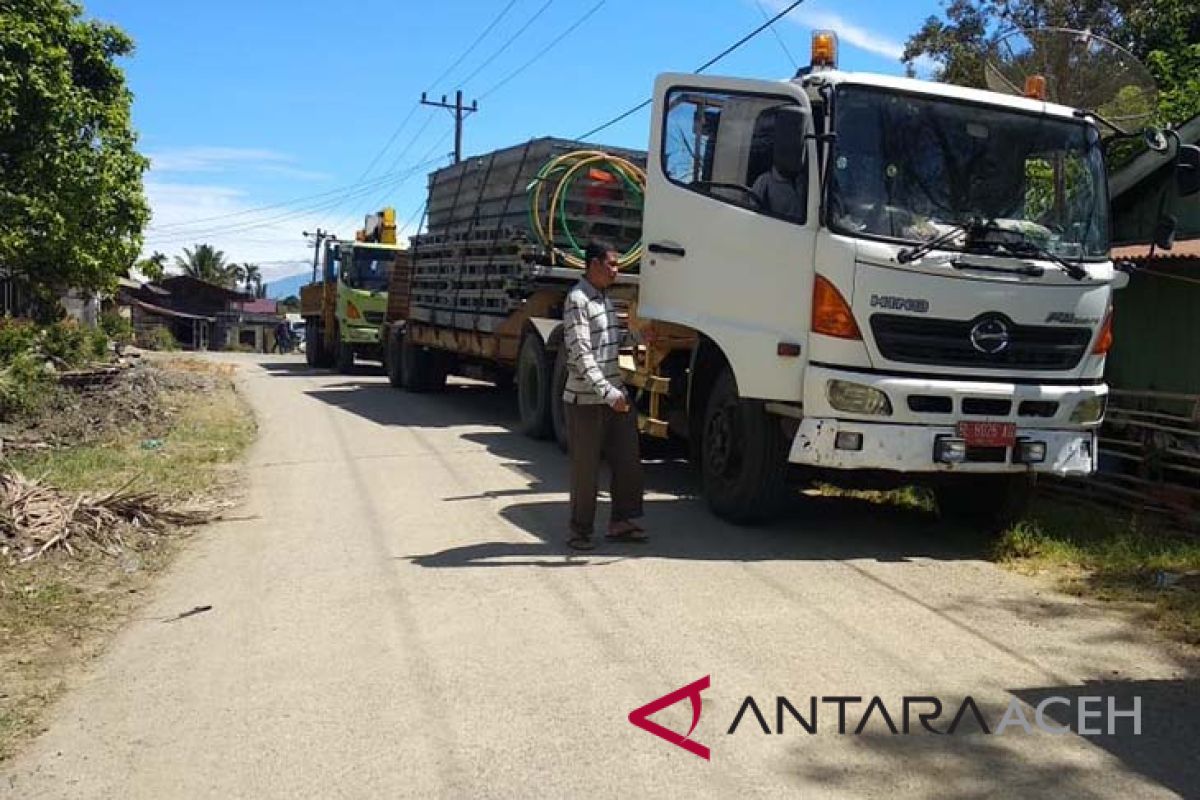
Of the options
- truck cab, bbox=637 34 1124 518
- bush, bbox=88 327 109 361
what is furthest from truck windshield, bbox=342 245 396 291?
truck cab, bbox=637 34 1124 518

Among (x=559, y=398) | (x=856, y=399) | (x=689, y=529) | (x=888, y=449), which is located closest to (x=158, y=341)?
(x=559, y=398)

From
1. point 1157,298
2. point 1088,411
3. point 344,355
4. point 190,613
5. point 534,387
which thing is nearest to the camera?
point 190,613

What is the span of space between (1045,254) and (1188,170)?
1.04 m

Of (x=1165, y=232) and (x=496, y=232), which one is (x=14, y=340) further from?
(x=1165, y=232)

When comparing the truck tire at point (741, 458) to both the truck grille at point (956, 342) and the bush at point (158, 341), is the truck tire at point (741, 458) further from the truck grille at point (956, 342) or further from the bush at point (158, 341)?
the bush at point (158, 341)

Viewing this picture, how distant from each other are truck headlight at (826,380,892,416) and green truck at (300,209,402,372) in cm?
1606

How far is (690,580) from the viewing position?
6.00 m

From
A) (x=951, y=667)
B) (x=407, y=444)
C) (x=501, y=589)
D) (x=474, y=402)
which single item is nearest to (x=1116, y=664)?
(x=951, y=667)

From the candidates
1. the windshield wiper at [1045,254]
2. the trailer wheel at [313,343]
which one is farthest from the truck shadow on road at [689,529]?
the trailer wheel at [313,343]

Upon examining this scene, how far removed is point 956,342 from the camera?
20.5 feet

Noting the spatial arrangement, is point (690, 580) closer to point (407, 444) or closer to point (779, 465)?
point (779, 465)

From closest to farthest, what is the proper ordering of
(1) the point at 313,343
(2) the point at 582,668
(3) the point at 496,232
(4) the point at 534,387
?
1. (2) the point at 582,668
2. (4) the point at 534,387
3. (3) the point at 496,232
4. (1) the point at 313,343

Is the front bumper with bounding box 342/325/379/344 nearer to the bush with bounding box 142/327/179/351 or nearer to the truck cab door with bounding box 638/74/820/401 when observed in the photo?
the truck cab door with bounding box 638/74/820/401

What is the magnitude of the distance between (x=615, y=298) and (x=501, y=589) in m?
4.93
